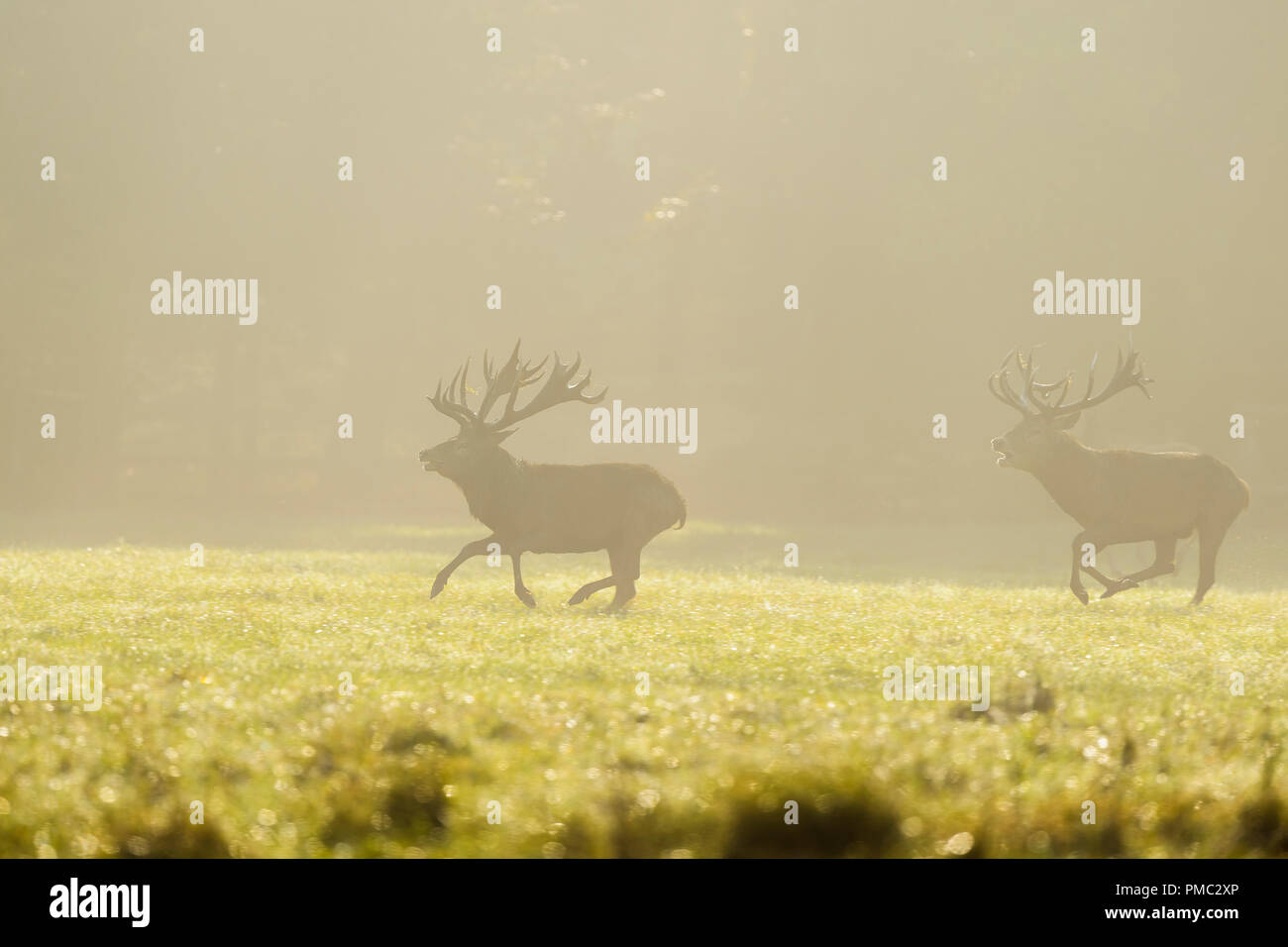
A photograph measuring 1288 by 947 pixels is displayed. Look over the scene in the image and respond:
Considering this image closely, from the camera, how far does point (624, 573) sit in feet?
54.2

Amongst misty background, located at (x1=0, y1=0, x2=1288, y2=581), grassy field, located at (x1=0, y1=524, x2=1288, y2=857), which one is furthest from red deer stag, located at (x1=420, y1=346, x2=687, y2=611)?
misty background, located at (x1=0, y1=0, x2=1288, y2=581)

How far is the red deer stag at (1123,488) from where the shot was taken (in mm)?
17391

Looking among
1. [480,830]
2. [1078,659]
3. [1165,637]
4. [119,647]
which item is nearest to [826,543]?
[1165,637]

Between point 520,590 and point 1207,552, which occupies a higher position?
point 1207,552

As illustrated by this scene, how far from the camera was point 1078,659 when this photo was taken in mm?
12734

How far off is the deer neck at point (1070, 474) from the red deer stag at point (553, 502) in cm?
536

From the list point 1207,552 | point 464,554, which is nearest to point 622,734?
point 464,554

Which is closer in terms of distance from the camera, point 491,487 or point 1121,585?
point 491,487

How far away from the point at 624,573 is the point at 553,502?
132 centimetres

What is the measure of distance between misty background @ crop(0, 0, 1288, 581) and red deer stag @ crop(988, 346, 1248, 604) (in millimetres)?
24052

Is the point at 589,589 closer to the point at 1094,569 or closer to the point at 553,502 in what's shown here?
the point at 553,502

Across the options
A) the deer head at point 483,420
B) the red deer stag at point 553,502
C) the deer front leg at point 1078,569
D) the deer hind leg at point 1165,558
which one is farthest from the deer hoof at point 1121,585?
the deer head at point 483,420

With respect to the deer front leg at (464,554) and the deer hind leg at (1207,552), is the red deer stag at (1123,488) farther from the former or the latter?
the deer front leg at (464,554)
